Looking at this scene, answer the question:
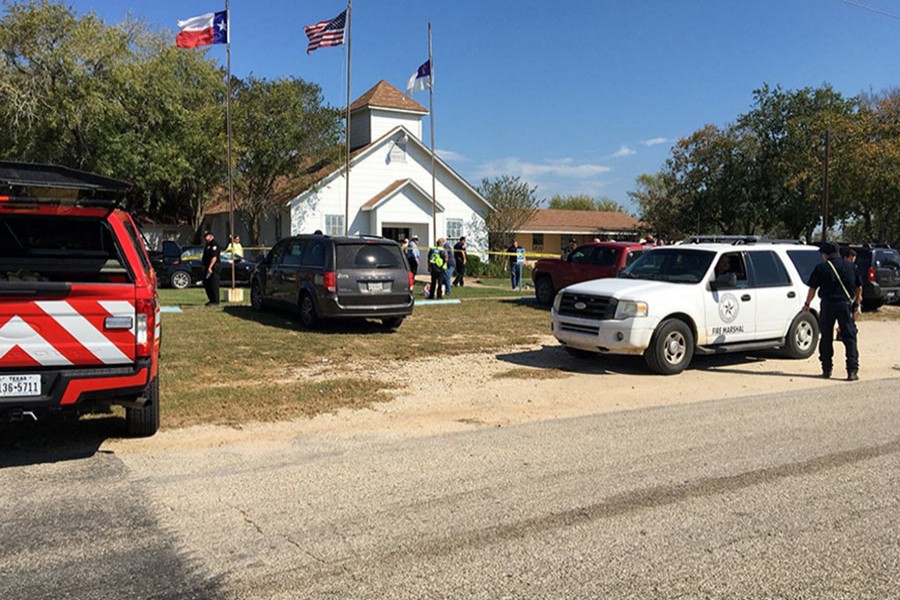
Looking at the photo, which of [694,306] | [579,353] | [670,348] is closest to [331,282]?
[579,353]

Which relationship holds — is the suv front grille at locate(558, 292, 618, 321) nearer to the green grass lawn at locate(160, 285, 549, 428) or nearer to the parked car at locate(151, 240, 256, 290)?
the green grass lawn at locate(160, 285, 549, 428)

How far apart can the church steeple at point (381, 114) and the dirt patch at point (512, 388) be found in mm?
24632

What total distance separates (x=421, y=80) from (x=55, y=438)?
24.2m

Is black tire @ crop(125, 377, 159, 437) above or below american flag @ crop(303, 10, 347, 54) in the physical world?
below

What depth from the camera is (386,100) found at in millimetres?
35438

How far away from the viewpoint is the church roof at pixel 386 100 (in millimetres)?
34938

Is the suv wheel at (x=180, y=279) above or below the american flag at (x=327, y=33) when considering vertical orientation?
below

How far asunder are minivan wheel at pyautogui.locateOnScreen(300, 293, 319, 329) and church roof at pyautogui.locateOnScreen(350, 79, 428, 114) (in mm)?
22861

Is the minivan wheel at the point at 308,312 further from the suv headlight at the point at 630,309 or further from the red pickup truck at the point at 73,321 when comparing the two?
the red pickup truck at the point at 73,321

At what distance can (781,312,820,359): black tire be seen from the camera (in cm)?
1127

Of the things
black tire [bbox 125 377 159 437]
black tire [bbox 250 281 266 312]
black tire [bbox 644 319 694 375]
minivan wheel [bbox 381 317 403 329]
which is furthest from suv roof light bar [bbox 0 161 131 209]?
black tire [bbox 250 281 266 312]

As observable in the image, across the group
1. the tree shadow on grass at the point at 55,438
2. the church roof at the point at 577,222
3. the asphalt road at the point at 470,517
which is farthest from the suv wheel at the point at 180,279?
the church roof at the point at 577,222

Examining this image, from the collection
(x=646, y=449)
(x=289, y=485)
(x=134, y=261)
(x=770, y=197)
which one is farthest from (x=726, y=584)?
(x=770, y=197)

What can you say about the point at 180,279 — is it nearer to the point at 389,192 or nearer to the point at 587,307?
the point at 389,192
